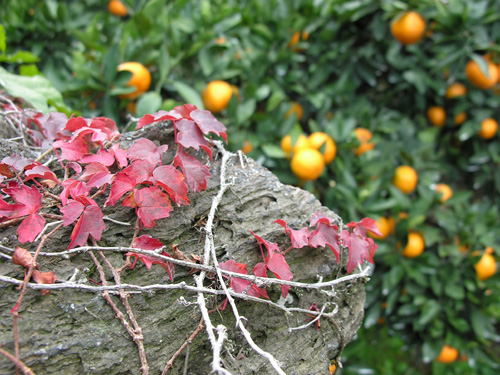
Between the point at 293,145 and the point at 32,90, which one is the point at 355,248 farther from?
the point at 32,90

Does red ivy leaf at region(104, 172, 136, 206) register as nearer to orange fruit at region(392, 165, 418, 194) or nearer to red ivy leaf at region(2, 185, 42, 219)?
red ivy leaf at region(2, 185, 42, 219)

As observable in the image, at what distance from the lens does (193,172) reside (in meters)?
0.66

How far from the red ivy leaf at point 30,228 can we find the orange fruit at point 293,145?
32.8 inches

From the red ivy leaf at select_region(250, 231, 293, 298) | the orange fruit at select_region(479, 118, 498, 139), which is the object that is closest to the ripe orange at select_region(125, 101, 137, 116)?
the red ivy leaf at select_region(250, 231, 293, 298)

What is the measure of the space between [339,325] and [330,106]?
1.02m

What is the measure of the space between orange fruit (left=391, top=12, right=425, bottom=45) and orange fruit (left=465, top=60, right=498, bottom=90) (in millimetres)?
243

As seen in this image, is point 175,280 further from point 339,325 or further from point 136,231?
point 339,325

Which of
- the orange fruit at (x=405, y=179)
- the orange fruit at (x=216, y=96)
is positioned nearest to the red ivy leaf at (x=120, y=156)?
the orange fruit at (x=216, y=96)

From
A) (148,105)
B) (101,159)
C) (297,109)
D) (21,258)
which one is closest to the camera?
(21,258)

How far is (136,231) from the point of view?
0.62 meters

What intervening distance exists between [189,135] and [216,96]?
1.88 ft

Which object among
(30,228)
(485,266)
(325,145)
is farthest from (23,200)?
(485,266)

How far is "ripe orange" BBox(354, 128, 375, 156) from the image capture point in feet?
4.59

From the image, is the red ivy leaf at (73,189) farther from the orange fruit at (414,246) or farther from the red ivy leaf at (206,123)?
the orange fruit at (414,246)
